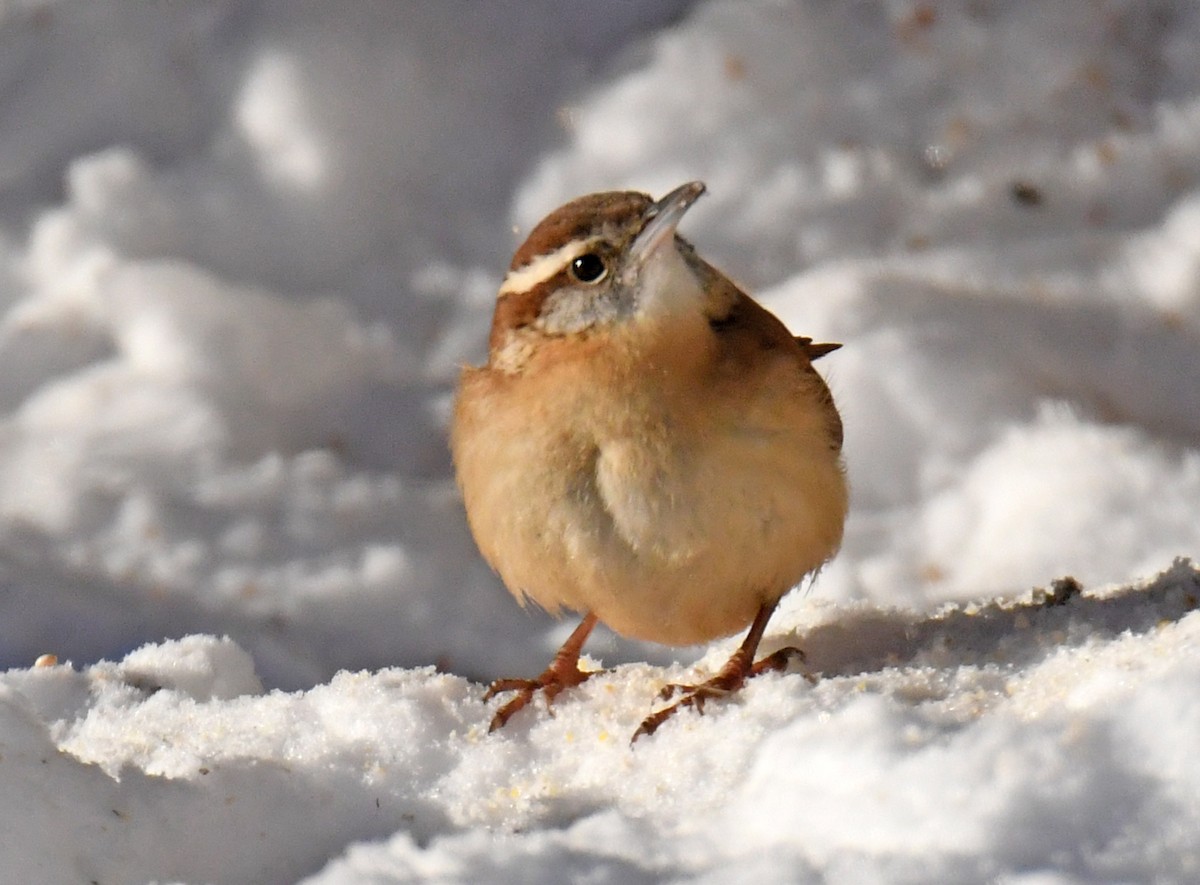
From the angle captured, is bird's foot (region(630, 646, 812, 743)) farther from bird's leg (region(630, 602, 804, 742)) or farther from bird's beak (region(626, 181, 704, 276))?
bird's beak (region(626, 181, 704, 276))

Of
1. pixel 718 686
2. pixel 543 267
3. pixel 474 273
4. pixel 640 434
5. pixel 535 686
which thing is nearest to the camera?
pixel 640 434

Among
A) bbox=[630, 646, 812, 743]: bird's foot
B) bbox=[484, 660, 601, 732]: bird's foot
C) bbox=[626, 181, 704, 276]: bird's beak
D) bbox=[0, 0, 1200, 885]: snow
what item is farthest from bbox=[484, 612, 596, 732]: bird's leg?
bbox=[0, 0, 1200, 885]: snow

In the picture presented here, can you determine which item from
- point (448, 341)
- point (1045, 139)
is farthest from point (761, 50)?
point (448, 341)

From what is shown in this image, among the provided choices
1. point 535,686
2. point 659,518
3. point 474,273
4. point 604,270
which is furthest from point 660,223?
point 474,273

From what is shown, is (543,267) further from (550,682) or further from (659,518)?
(550,682)

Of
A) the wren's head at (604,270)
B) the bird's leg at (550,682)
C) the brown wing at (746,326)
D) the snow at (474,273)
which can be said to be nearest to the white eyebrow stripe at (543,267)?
the wren's head at (604,270)

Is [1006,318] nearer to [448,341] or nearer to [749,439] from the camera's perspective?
[448,341]
